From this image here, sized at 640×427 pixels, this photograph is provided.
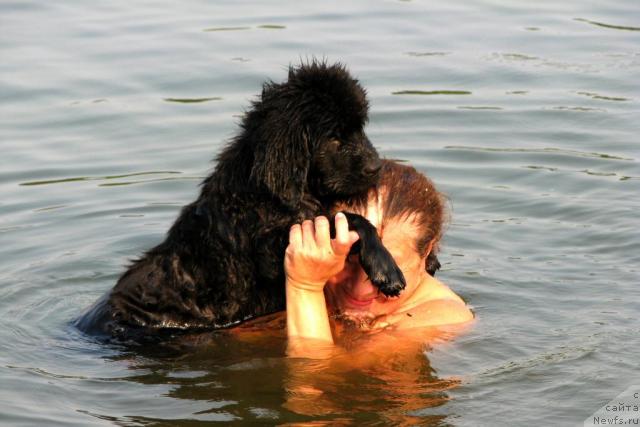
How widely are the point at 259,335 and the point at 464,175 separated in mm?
3433

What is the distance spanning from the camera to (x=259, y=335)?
6.79 meters

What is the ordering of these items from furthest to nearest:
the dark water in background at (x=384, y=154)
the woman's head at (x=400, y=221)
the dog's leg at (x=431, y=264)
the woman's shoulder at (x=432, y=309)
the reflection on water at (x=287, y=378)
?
the dog's leg at (x=431, y=264), the woman's shoulder at (x=432, y=309), the woman's head at (x=400, y=221), the dark water in background at (x=384, y=154), the reflection on water at (x=287, y=378)

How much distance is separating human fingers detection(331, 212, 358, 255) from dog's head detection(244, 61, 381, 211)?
24cm

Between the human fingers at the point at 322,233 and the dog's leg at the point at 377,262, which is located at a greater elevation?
the human fingers at the point at 322,233

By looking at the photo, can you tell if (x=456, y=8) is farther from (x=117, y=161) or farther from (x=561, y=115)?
(x=117, y=161)

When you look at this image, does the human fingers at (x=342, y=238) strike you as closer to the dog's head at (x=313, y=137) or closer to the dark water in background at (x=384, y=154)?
the dog's head at (x=313, y=137)

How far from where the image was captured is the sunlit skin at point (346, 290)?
6.19 meters

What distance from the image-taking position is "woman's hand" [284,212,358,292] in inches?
242

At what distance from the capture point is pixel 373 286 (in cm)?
659

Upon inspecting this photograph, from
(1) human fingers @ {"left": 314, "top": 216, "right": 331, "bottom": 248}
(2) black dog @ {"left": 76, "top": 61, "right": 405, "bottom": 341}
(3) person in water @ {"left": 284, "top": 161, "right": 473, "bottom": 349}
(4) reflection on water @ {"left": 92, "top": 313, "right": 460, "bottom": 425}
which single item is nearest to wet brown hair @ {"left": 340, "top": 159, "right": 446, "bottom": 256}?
(3) person in water @ {"left": 284, "top": 161, "right": 473, "bottom": 349}

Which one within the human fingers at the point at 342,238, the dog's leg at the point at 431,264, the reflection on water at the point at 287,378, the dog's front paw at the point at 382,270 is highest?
the human fingers at the point at 342,238

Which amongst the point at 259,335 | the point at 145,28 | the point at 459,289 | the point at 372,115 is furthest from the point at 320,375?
the point at 145,28

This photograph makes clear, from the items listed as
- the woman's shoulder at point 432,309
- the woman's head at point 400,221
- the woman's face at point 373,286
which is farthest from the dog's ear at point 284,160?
the woman's shoulder at point 432,309

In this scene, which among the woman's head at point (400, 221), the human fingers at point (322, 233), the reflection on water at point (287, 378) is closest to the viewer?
the reflection on water at point (287, 378)
